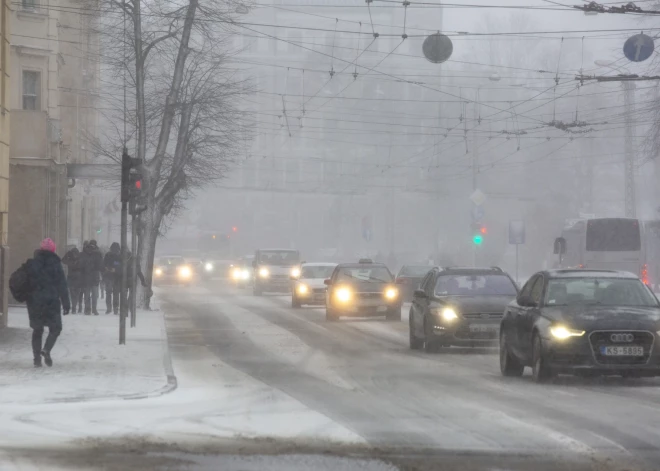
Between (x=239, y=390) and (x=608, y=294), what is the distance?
5051 millimetres

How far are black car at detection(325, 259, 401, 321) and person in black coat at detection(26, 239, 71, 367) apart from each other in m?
16.7

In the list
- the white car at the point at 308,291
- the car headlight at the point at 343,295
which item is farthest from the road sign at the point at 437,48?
the white car at the point at 308,291

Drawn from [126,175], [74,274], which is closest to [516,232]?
[74,274]

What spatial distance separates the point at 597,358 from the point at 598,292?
1669mm

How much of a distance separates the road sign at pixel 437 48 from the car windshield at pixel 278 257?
24.5 meters

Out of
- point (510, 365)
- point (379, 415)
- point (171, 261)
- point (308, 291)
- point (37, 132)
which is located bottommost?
point (379, 415)

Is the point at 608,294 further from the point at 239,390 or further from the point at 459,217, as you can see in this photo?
the point at 459,217

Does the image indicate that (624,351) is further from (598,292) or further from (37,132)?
(37,132)

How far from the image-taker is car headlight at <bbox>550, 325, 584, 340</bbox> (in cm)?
1636

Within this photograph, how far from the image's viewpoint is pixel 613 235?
5406cm

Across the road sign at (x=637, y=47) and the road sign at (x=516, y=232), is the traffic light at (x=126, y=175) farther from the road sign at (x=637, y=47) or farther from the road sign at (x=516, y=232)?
the road sign at (x=516, y=232)

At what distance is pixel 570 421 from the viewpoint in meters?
12.4

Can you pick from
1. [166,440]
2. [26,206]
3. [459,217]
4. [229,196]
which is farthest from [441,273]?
[229,196]

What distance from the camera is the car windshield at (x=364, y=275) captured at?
35344mm
